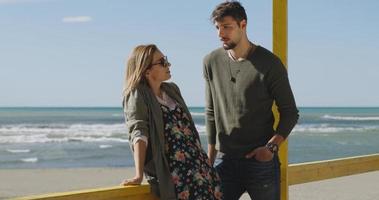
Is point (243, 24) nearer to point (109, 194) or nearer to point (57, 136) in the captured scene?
point (109, 194)

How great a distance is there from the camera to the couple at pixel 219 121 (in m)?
2.19

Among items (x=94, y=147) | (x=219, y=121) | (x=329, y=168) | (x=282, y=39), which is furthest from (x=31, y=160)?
(x=219, y=121)

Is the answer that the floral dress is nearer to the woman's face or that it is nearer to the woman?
the woman

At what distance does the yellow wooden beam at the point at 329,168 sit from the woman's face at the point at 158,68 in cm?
92

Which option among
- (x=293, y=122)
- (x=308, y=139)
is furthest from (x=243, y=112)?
(x=308, y=139)

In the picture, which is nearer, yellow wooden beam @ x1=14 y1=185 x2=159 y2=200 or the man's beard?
yellow wooden beam @ x1=14 y1=185 x2=159 y2=200

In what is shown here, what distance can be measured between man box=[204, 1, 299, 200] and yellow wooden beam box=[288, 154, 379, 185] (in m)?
0.45

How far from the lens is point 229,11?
2.38 meters

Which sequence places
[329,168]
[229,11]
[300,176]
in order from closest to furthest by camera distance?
[229,11] → [300,176] → [329,168]

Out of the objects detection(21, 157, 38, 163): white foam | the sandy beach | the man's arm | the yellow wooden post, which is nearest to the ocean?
detection(21, 157, 38, 163): white foam

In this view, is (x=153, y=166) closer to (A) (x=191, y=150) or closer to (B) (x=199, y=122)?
(A) (x=191, y=150)

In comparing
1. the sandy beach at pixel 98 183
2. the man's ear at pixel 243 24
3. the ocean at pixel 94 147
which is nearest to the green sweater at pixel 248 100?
the man's ear at pixel 243 24

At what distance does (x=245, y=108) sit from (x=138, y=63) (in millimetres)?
473

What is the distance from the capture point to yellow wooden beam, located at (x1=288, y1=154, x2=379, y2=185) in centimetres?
296
